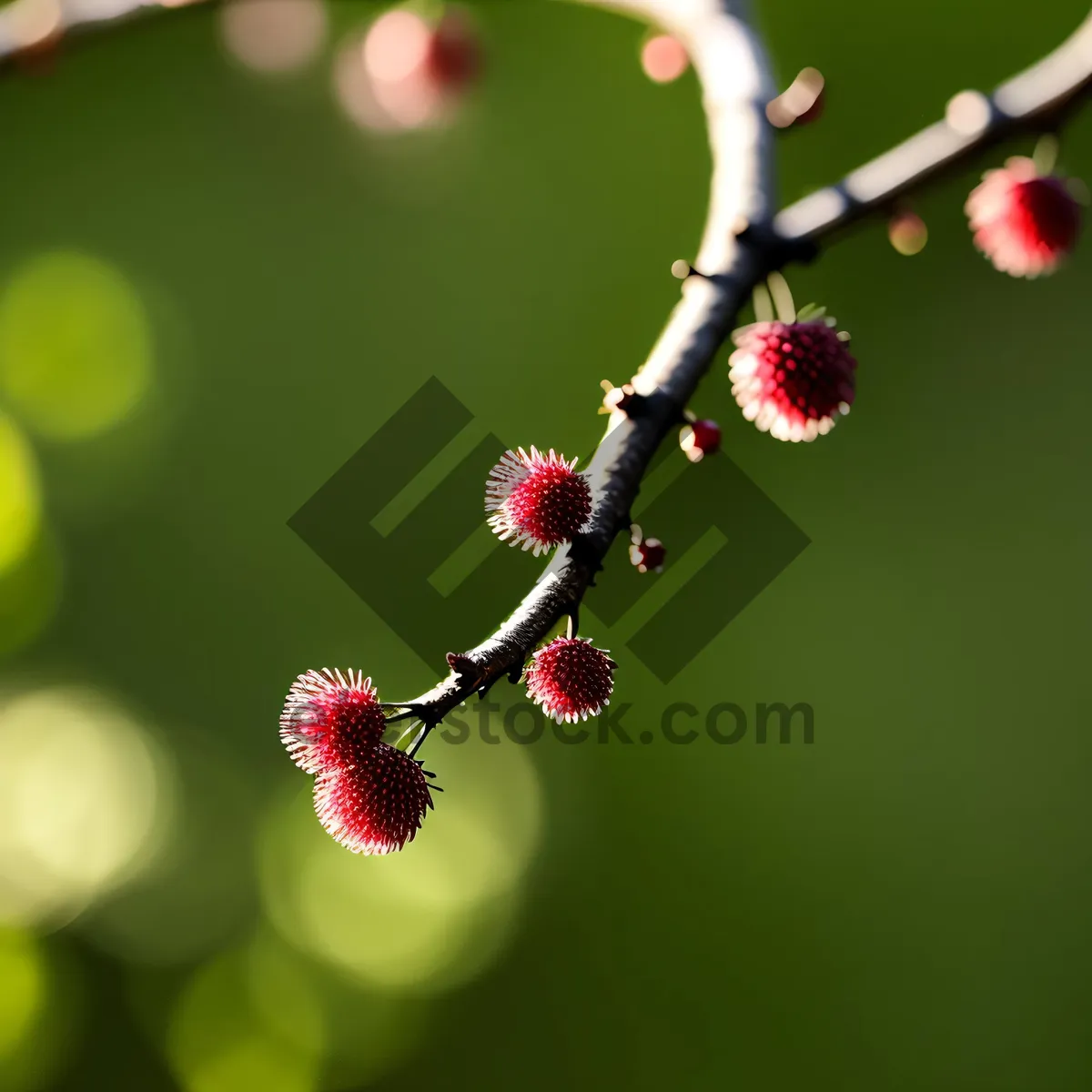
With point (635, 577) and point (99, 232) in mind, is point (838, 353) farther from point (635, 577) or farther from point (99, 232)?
point (99, 232)

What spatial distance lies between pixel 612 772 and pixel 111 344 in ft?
5.72

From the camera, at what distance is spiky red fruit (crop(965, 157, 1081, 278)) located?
700mm

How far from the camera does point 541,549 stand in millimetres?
492

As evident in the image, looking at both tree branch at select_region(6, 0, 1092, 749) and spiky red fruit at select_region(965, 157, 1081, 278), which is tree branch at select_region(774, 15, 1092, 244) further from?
spiky red fruit at select_region(965, 157, 1081, 278)

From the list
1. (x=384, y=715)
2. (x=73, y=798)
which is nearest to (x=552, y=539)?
(x=384, y=715)

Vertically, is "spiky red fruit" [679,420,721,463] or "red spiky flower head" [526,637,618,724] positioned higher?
"spiky red fruit" [679,420,721,463]

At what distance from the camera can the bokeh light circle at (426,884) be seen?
7.60ft

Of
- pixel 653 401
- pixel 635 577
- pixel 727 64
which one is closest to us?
pixel 653 401

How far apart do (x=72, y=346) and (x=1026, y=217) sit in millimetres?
2424

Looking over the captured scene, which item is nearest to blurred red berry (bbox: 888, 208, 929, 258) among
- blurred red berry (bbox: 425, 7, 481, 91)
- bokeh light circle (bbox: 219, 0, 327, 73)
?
blurred red berry (bbox: 425, 7, 481, 91)

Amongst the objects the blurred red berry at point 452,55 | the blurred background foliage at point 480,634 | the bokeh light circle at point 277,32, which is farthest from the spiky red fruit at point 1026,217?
the bokeh light circle at point 277,32

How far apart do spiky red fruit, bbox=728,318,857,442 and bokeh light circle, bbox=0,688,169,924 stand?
7.30ft

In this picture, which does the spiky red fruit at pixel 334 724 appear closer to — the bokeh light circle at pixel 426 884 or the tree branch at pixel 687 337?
the tree branch at pixel 687 337

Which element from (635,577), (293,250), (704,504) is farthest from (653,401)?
(293,250)
